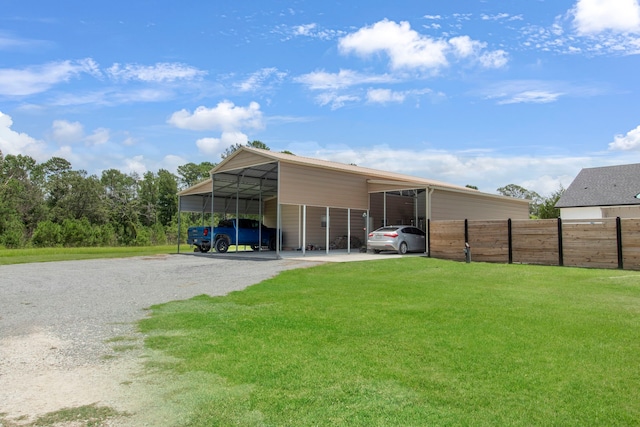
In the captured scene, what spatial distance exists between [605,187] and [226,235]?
→ 80.0 ft

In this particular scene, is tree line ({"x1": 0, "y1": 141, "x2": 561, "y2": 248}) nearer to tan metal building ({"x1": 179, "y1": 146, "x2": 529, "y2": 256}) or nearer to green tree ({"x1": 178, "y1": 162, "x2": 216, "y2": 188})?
green tree ({"x1": 178, "y1": 162, "x2": 216, "y2": 188})

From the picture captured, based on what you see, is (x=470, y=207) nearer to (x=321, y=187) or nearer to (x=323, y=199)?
(x=323, y=199)

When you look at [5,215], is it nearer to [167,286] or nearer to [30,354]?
[167,286]

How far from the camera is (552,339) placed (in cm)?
538

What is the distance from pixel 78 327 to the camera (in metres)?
6.47

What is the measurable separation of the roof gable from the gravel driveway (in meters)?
24.1

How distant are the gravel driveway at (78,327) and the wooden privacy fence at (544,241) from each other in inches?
296

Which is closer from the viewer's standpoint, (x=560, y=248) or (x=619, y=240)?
(x=619, y=240)

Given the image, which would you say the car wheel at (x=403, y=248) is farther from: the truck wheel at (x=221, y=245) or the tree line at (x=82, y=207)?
the tree line at (x=82, y=207)

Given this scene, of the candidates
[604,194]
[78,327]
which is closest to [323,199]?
[78,327]

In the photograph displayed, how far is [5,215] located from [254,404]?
4079 centimetres

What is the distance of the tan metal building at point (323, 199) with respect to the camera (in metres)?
19.2

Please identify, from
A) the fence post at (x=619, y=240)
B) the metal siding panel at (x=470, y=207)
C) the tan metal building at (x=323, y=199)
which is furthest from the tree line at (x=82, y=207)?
the fence post at (x=619, y=240)

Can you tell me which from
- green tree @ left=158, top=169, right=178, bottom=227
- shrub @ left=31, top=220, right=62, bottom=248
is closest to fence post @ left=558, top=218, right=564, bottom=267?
shrub @ left=31, top=220, right=62, bottom=248
